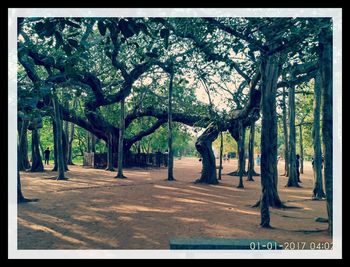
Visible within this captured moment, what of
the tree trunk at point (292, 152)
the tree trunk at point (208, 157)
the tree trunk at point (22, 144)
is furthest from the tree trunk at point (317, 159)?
the tree trunk at point (22, 144)

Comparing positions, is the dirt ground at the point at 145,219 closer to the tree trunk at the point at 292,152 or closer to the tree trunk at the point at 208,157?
the tree trunk at the point at 292,152

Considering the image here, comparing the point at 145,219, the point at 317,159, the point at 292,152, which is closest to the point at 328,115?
the point at 145,219

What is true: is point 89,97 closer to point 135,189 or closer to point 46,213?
point 135,189

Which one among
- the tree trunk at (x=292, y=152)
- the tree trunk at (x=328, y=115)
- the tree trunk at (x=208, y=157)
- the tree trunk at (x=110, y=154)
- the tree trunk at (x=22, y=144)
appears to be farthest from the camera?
the tree trunk at (x=110, y=154)

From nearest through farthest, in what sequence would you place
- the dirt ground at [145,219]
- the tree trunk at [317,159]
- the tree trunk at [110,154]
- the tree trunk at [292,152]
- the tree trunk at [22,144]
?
the dirt ground at [145,219] < the tree trunk at [317,159] < the tree trunk at [292,152] < the tree trunk at [22,144] < the tree trunk at [110,154]

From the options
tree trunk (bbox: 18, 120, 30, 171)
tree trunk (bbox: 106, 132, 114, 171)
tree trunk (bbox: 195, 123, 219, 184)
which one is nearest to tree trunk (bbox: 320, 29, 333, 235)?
tree trunk (bbox: 195, 123, 219, 184)

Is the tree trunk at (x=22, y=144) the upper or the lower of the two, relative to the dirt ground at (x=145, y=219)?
upper

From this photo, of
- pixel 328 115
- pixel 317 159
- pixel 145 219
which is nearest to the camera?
pixel 328 115

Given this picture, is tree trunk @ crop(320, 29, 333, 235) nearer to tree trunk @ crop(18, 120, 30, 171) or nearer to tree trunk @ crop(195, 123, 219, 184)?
tree trunk @ crop(195, 123, 219, 184)

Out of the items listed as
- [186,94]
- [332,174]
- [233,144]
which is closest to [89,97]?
[186,94]

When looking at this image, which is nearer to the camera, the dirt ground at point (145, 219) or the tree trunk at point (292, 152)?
the dirt ground at point (145, 219)

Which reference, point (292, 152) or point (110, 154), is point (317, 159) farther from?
point (110, 154)

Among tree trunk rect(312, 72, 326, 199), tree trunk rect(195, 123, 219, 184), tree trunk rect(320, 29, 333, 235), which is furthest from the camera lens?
tree trunk rect(195, 123, 219, 184)

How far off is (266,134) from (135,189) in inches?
350
